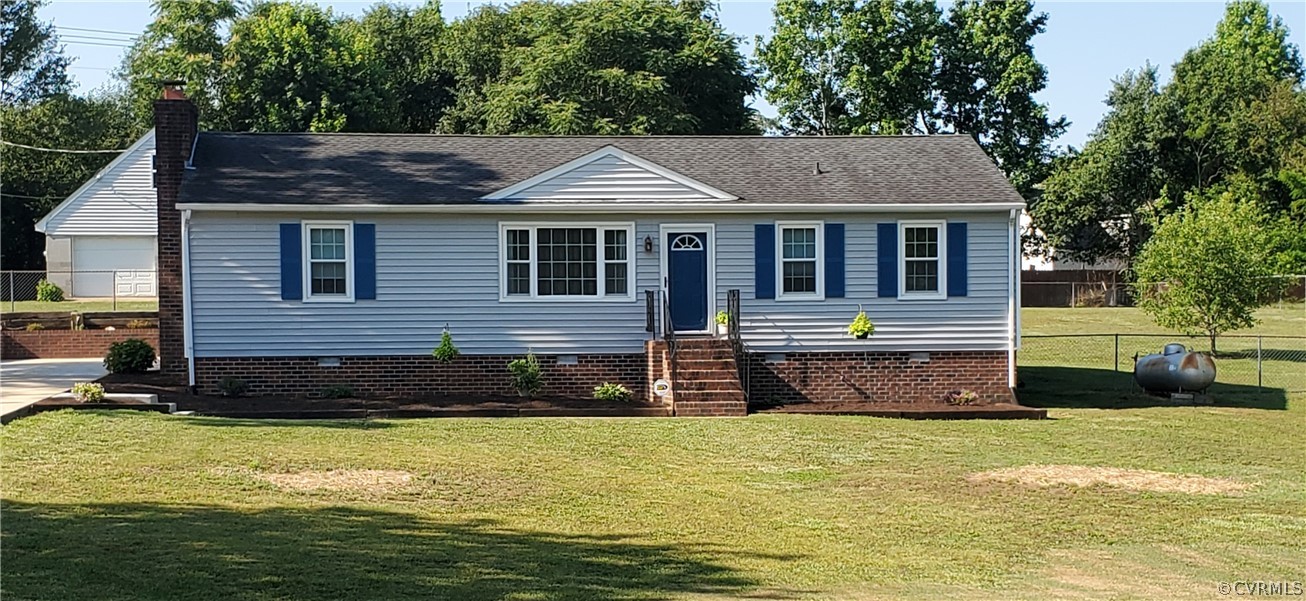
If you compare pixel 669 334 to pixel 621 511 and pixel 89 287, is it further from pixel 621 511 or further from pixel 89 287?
pixel 89 287

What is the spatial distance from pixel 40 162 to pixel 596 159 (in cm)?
4216

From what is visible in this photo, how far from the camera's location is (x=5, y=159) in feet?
180

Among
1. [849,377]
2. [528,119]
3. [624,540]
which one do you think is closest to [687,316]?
[849,377]

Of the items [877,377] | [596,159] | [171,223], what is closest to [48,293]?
[171,223]

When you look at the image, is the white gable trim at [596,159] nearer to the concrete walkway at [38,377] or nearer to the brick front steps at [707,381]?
the brick front steps at [707,381]

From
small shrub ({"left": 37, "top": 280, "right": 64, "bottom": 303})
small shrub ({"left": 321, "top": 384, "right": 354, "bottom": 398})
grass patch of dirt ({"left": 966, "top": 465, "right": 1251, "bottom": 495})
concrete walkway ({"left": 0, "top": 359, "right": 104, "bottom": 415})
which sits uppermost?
small shrub ({"left": 37, "top": 280, "right": 64, "bottom": 303})

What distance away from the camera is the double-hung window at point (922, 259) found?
830 inches

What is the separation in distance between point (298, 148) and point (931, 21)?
33.9m

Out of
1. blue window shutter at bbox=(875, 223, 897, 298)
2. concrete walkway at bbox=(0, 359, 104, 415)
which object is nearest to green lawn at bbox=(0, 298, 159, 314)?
concrete walkway at bbox=(0, 359, 104, 415)

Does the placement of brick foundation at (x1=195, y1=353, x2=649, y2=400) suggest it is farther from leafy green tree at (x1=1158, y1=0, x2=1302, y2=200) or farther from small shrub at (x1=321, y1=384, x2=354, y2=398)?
leafy green tree at (x1=1158, y1=0, x2=1302, y2=200)

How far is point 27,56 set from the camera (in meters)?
59.3

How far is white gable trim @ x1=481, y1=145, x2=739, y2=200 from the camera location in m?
20.8

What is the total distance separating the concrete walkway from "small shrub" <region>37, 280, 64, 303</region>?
14.7m

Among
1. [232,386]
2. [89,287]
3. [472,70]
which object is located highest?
[472,70]
